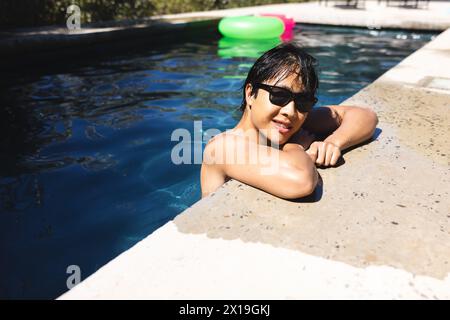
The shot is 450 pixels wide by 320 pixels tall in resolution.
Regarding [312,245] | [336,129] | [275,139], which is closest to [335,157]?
[275,139]

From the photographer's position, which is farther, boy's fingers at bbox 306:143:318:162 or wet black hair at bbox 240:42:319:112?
boy's fingers at bbox 306:143:318:162

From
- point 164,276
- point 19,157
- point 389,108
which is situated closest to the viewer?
point 164,276

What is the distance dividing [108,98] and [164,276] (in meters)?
5.40

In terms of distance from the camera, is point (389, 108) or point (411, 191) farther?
point (389, 108)

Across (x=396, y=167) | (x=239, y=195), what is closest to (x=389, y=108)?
(x=396, y=167)

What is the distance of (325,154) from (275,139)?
15.0 inches

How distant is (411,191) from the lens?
2547 millimetres

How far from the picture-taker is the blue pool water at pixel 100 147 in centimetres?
335

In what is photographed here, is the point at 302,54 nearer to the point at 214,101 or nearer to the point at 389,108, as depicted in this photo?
the point at 389,108

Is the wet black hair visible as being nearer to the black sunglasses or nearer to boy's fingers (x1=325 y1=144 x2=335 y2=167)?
the black sunglasses

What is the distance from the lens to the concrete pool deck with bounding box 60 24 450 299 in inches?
68.4

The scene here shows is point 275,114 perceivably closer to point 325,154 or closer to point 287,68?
point 287,68

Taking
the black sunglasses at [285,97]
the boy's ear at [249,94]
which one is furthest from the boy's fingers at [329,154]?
the boy's ear at [249,94]

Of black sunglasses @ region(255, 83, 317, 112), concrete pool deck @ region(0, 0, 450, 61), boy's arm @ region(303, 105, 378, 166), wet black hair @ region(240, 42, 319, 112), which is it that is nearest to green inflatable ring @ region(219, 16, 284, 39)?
concrete pool deck @ region(0, 0, 450, 61)
